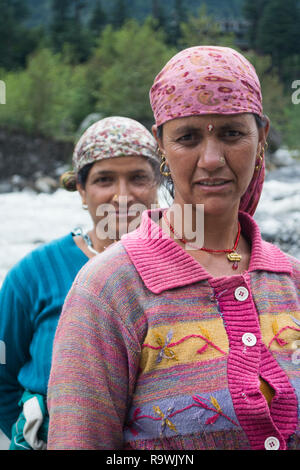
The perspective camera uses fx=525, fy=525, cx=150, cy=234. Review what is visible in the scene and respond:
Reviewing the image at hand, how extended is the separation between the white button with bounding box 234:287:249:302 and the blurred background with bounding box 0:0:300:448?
251 centimetres

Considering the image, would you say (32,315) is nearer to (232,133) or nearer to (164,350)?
(164,350)

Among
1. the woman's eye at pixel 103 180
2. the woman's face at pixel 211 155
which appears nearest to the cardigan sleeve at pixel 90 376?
the woman's face at pixel 211 155

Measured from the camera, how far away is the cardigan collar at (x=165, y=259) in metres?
1.22

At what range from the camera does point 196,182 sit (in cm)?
126

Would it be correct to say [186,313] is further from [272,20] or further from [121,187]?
[272,20]

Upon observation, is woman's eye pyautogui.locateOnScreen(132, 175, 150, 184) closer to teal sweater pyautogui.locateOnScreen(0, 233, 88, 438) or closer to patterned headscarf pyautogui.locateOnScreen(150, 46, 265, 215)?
teal sweater pyautogui.locateOnScreen(0, 233, 88, 438)

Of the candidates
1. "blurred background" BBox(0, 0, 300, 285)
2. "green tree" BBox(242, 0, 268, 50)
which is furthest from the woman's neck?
"green tree" BBox(242, 0, 268, 50)

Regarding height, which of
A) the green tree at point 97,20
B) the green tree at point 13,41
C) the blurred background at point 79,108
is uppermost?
the green tree at point 97,20

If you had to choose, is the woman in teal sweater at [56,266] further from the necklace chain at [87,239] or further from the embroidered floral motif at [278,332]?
the embroidered floral motif at [278,332]

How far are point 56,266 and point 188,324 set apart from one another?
3.36ft

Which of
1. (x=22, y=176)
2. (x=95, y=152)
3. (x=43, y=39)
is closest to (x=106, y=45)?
(x=43, y=39)

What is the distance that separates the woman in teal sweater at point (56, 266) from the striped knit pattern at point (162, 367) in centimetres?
76
